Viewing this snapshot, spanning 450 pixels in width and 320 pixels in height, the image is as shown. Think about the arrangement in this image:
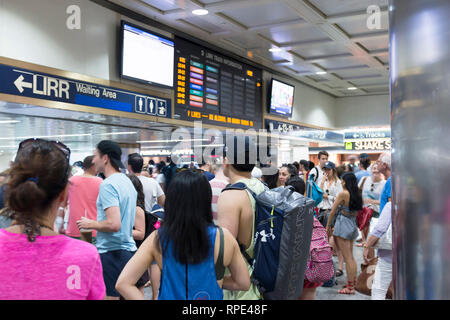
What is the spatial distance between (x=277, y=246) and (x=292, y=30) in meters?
5.54

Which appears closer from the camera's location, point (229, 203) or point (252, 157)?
point (229, 203)

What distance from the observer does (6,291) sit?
48.8 inches

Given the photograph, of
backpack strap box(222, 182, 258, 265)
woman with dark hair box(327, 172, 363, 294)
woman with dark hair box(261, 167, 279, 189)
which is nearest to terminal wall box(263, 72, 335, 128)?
woman with dark hair box(327, 172, 363, 294)

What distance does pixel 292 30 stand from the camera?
23.4ft

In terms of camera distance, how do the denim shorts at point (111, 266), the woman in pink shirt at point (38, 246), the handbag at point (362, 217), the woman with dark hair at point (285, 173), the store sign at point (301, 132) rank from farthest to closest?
the store sign at point (301, 132), the woman with dark hair at point (285, 173), the handbag at point (362, 217), the denim shorts at point (111, 266), the woman in pink shirt at point (38, 246)

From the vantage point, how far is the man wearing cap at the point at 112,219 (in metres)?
2.79

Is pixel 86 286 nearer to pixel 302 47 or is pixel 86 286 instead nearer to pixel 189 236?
pixel 189 236

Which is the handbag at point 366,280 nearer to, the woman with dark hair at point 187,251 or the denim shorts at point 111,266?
the denim shorts at point 111,266

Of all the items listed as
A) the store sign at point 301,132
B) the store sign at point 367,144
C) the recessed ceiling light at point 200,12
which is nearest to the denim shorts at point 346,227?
the recessed ceiling light at point 200,12

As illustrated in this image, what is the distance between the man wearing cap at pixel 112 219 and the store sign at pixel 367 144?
11.3 m

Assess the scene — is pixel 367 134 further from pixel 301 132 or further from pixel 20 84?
pixel 20 84
